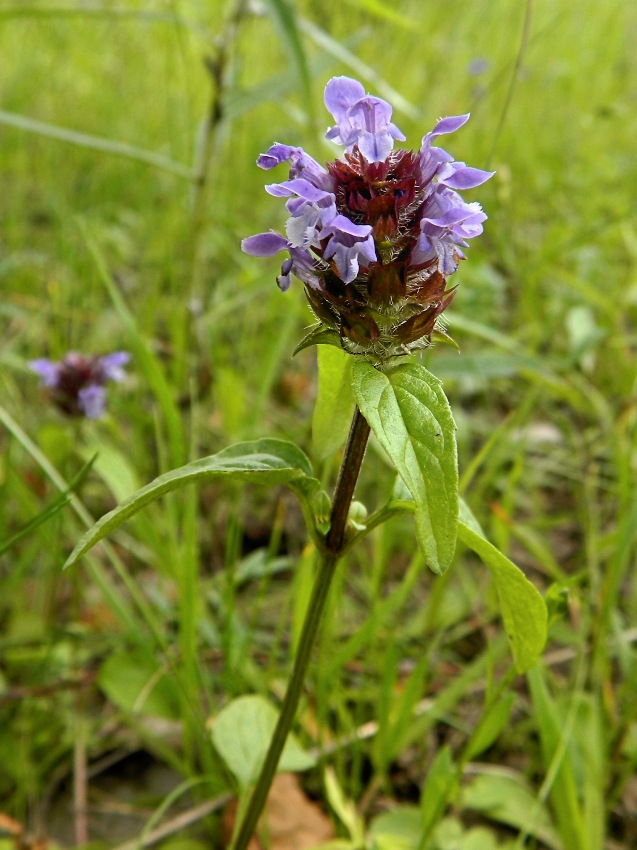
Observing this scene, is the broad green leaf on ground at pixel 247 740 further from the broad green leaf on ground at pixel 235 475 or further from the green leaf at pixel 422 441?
the green leaf at pixel 422 441

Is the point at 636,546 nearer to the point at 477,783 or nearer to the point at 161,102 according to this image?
the point at 477,783

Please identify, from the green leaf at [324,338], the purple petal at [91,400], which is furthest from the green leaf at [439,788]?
the purple petal at [91,400]

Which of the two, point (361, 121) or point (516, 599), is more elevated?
point (361, 121)

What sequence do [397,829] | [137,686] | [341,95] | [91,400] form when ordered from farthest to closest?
[91,400] → [137,686] → [397,829] → [341,95]

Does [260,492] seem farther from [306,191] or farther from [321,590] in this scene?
[306,191]

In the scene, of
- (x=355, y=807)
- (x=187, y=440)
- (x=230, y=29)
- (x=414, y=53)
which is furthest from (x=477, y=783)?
(x=414, y=53)

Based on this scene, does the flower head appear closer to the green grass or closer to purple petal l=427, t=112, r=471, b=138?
the green grass

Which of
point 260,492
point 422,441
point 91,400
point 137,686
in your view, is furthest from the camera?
point 260,492

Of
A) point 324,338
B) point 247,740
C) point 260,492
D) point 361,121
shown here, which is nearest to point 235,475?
point 324,338
